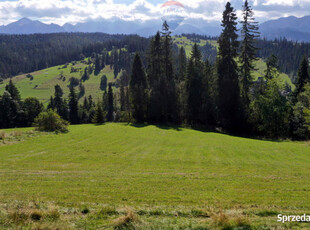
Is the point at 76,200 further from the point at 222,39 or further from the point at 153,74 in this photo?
the point at 153,74

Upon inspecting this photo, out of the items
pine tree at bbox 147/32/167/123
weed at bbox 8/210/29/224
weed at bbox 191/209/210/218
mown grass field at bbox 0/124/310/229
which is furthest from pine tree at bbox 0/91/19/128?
weed at bbox 191/209/210/218

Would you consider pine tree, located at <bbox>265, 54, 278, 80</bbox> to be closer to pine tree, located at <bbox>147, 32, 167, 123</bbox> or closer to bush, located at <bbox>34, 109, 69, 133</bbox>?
pine tree, located at <bbox>147, 32, 167, 123</bbox>

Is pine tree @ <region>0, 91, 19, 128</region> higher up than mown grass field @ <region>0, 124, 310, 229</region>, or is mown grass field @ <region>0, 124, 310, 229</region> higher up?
mown grass field @ <region>0, 124, 310, 229</region>

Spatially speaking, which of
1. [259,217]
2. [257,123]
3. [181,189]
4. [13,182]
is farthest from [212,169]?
[257,123]

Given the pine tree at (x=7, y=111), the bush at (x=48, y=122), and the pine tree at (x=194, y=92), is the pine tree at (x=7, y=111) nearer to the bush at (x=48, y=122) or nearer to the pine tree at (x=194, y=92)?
the bush at (x=48, y=122)

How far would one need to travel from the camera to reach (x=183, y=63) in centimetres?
6819

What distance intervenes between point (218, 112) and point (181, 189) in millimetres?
36524

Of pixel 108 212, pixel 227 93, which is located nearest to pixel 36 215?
pixel 108 212

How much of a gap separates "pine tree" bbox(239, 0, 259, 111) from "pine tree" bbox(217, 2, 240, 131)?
1.51 m

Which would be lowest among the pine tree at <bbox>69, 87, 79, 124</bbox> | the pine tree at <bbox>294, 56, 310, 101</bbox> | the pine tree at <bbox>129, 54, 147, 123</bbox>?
the pine tree at <bbox>69, 87, 79, 124</bbox>

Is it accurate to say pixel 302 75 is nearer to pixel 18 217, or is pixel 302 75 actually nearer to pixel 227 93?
pixel 227 93

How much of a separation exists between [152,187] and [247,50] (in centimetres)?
4073

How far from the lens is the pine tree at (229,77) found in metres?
44.2

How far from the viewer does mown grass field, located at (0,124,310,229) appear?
7770mm
